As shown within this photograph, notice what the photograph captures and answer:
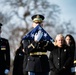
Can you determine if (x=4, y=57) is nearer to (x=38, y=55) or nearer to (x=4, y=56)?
(x=4, y=56)

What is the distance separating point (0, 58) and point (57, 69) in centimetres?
158

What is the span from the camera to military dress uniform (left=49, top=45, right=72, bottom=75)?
1067 cm

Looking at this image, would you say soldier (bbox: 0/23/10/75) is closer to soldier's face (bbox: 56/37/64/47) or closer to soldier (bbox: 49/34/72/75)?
soldier (bbox: 49/34/72/75)

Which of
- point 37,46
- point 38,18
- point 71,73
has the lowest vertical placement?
point 71,73

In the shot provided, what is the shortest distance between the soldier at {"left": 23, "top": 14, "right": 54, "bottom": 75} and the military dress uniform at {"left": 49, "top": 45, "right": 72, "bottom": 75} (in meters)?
1.03

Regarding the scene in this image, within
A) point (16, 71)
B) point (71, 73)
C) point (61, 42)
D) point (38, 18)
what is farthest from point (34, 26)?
point (16, 71)

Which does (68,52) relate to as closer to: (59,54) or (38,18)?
(59,54)

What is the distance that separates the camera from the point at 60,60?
10750mm

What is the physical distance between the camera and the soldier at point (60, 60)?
10664 millimetres

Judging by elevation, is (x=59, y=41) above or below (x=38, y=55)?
above

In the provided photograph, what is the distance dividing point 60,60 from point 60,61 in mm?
28

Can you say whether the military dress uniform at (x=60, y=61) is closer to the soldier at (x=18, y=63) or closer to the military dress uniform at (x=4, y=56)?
the military dress uniform at (x=4, y=56)

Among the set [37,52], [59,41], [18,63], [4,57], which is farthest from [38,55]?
[18,63]

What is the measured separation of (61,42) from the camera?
10.5 meters
